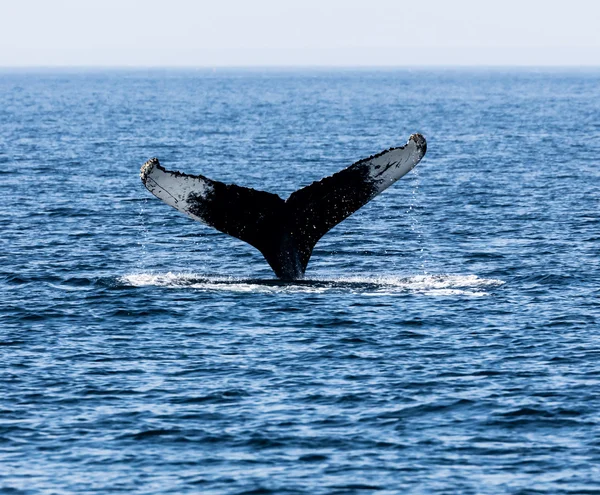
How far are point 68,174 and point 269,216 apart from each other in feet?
98.7

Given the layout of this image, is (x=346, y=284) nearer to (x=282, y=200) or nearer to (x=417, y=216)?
(x=282, y=200)

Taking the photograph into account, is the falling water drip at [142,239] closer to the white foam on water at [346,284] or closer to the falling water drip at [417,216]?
the white foam on water at [346,284]

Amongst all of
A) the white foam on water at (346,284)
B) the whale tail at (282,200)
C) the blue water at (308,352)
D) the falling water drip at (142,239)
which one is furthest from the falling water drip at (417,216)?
the falling water drip at (142,239)

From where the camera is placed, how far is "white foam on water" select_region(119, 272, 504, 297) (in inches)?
962

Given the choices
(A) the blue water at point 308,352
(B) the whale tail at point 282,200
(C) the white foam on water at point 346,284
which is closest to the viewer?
(A) the blue water at point 308,352

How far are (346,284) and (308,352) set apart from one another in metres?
4.95

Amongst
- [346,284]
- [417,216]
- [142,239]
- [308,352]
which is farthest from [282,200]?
[417,216]

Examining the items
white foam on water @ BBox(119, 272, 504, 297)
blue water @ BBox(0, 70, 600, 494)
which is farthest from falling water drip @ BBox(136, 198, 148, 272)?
white foam on water @ BBox(119, 272, 504, 297)

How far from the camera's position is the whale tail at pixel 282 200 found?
68.4ft

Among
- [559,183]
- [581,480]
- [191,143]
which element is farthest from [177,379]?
[191,143]

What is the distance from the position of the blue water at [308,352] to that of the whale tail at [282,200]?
149cm

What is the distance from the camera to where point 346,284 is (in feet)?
82.5

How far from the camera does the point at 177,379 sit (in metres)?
18.9

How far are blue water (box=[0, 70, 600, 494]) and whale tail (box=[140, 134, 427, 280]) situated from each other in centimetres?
149
